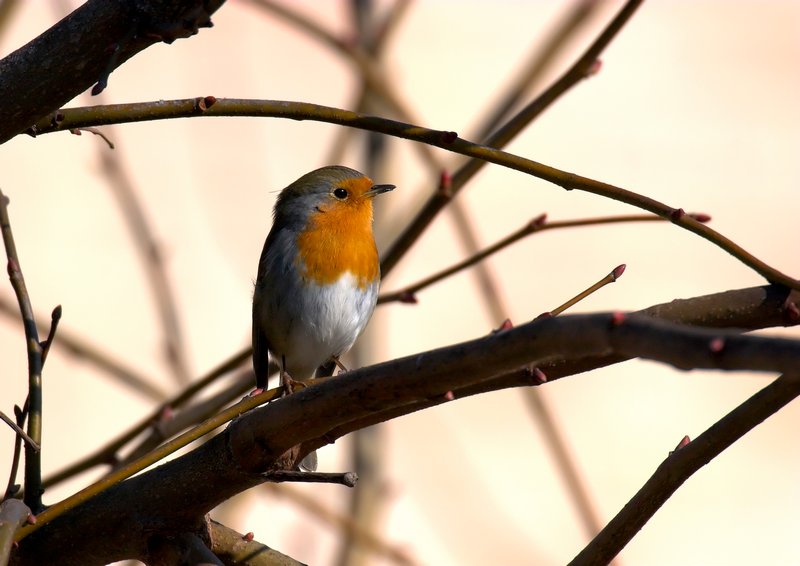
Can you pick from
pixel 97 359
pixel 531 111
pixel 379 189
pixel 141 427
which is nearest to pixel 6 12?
pixel 97 359

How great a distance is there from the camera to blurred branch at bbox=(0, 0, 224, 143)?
1.33 metres

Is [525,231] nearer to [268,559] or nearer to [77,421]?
[268,559]

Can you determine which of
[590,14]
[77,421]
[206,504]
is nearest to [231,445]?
[206,504]

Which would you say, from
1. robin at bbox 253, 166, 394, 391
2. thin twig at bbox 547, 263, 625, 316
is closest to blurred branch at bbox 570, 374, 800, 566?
thin twig at bbox 547, 263, 625, 316

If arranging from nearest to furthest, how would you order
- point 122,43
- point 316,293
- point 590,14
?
1. point 122,43
2. point 590,14
3. point 316,293

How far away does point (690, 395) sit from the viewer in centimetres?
720

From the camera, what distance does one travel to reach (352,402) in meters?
1.37

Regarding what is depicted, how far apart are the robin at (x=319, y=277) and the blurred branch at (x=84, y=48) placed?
159cm

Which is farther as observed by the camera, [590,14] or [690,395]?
[690,395]

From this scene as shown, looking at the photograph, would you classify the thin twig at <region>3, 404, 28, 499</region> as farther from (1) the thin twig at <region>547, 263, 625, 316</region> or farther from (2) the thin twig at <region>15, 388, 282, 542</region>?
(1) the thin twig at <region>547, 263, 625, 316</region>

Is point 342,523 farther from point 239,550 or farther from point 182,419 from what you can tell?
point 239,550

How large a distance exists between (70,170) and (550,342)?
23.2 feet

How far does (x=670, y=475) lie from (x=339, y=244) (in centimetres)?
178

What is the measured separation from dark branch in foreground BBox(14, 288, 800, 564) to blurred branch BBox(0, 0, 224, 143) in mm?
469
